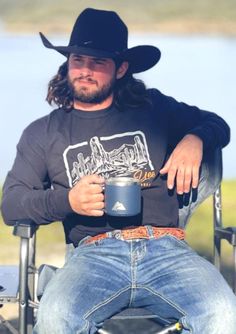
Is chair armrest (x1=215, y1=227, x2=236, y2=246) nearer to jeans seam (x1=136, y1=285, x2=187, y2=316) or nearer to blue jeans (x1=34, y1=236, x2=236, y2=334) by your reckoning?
blue jeans (x1=34, y1=236, x2=236, y2=334)

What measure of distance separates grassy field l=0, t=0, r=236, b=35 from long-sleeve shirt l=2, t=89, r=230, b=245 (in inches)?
694

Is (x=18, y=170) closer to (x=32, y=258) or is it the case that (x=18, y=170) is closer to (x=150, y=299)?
(x=32, y=258)

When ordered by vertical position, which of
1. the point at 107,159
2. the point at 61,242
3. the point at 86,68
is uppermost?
the point at 86,68

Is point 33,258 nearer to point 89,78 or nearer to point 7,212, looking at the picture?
point 7,212

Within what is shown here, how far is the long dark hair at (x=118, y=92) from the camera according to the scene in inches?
186

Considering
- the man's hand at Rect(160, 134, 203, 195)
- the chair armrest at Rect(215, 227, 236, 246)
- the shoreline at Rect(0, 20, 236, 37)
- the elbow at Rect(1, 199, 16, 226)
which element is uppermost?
the shoreline at Rect(0, 20, 236, 37)

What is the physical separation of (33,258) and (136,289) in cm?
76

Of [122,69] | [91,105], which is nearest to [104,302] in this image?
[91,105]

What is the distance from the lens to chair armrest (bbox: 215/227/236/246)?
15.2 ft

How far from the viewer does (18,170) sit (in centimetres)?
458

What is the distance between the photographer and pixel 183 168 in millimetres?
4457

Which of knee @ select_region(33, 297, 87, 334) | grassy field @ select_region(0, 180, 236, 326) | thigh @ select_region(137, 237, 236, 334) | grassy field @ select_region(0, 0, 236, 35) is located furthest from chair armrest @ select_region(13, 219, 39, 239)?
grassy field @ select_region(0, 0, 236, 35)

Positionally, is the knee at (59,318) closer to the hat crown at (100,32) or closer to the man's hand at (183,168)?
the man's hand at (183,168)

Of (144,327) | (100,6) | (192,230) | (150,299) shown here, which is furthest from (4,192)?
(100,6)
